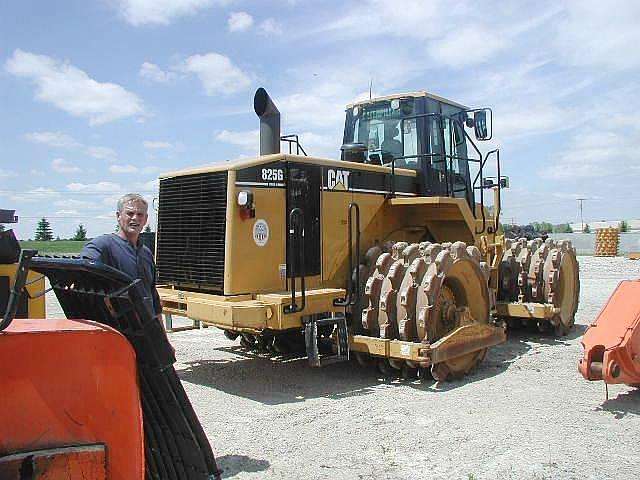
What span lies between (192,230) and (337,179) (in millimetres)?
1723

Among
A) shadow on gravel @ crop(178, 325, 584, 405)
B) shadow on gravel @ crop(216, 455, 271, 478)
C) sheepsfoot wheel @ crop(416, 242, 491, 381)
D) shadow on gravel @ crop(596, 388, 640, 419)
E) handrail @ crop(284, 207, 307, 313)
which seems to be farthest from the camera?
sheepsfoot wheel @ crop(416, 242, 491, 381)

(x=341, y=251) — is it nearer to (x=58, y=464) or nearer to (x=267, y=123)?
(x=267, y=123)

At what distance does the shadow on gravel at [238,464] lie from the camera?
4.43 m

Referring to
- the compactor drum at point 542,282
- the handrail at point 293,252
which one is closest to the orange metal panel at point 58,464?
the handrail at point 293,252

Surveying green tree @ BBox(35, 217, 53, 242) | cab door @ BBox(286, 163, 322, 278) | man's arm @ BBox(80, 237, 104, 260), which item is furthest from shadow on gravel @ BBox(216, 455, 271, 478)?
green tree @ BBox(35, 217, 53, 242)

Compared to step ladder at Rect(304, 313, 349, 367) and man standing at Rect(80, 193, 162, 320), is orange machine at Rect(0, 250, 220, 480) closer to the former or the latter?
man standing at Rect(80, 193, 162, 320)

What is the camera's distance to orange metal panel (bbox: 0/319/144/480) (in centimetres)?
235

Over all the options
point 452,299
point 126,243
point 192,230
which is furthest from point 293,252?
point 126,243

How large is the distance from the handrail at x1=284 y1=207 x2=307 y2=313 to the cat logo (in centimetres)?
57

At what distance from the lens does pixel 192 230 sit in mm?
6867

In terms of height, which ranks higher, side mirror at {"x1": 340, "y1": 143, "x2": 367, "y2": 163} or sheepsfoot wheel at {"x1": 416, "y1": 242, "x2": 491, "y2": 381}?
side mirror at {"x1": 340, "y1": 143, "x2": 367, "y2": 163}

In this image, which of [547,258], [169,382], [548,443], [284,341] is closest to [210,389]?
[284,341]

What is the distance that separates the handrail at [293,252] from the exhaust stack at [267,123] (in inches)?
35.7

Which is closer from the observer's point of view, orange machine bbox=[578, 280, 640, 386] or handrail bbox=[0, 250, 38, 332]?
handrail bbox=[0, 250, 38, 332]
